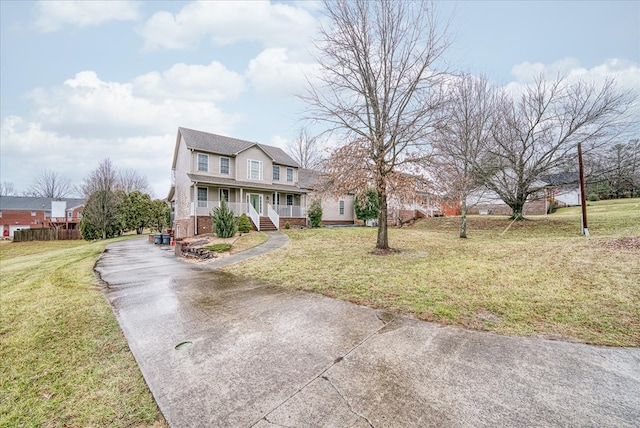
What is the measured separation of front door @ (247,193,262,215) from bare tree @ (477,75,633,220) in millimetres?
15210

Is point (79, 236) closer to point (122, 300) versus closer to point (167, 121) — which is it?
point (167, 121)

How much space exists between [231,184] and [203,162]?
278cm

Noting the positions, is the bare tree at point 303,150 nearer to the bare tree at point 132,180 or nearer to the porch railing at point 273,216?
the porch railing at point 273,216

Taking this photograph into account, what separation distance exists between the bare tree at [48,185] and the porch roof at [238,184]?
201 ft

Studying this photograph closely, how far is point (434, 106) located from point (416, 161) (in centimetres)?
218

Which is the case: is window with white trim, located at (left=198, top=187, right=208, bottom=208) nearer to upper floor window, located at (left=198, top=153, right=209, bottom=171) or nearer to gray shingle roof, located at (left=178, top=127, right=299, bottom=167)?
upper floor window, located at (left=198, top=153, right=209, bottom=171)

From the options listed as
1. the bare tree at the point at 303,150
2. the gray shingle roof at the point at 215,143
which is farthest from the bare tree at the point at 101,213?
the bare tree at the point at 303,150

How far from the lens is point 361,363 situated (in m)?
2.91

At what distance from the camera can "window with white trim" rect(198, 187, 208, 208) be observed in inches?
708

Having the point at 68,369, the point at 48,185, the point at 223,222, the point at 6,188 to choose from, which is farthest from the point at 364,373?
the point at 6,188

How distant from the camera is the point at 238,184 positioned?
60.6 ft

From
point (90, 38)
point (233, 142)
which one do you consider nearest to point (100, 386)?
point (90, 38)

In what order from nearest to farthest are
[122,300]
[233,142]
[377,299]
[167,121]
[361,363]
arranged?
[361,363] < [377,299] < [122,300] < [233,142] < [167,121]

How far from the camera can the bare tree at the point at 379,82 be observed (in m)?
9.16
